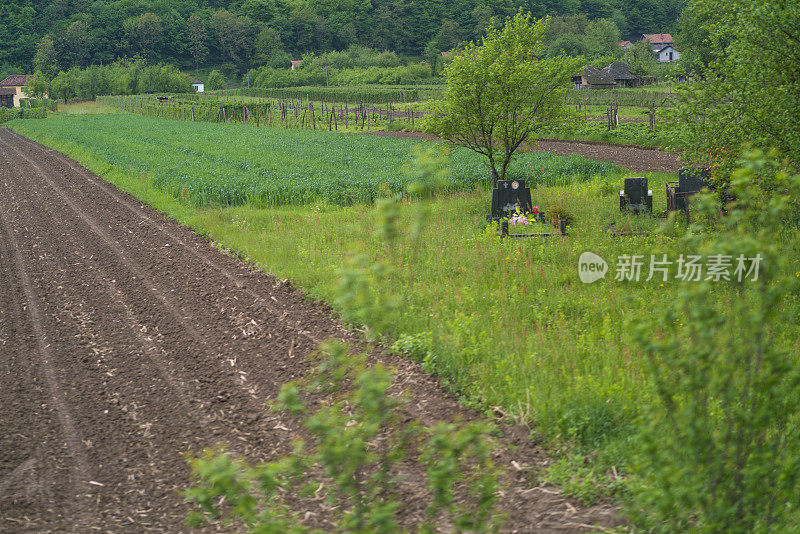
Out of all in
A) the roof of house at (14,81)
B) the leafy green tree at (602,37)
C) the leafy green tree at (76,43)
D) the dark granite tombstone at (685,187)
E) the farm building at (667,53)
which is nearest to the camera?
the dark granite tombstone at (685,187)

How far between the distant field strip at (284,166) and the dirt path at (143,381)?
3411mm

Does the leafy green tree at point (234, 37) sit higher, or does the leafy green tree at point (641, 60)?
the leafy green tree at point (234, 37)

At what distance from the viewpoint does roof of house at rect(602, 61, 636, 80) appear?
253 ft

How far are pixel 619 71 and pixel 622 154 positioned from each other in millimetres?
52949

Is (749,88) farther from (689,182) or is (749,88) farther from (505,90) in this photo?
(505,90)

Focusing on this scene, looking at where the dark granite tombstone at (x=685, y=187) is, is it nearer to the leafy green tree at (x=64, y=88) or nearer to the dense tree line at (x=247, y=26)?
the leafy green tree at (x=64, y=88)

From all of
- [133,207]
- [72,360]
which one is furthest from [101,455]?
[133,207]

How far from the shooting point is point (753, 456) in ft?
13.0

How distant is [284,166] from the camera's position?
83.8 feet

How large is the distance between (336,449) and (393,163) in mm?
23011

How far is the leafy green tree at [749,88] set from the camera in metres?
10.7

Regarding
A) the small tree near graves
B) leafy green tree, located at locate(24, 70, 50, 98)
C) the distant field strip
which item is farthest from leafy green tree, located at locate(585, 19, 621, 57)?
the small tree near graves

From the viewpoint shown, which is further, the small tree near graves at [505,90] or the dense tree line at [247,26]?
the dense tree line at [247,26]

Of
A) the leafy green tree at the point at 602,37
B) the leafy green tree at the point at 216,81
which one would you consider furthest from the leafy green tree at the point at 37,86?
the leafy green tree at the point at 602,37
